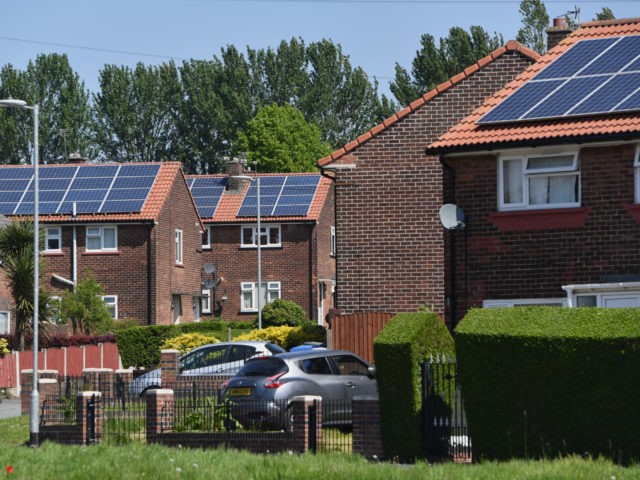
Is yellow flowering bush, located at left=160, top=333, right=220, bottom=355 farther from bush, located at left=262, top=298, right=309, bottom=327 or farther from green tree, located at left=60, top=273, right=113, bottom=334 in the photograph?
bush, located at left=262, top=298, right=309, bottom=327

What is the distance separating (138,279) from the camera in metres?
56.4

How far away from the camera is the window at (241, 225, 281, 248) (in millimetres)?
65625

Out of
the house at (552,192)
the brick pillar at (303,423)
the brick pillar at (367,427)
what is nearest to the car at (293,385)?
the brick pillar at (303,423)

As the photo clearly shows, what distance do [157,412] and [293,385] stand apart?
263 cm

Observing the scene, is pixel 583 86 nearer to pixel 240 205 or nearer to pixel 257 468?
pixel 257 468

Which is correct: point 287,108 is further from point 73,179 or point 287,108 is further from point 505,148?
point 505,148

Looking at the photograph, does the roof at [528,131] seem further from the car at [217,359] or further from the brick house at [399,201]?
the car at [217,359]

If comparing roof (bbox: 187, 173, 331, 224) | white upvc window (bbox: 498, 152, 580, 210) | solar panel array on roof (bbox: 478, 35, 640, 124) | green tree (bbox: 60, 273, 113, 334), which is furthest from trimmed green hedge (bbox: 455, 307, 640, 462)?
roof (bbox: 187, 173, 331, 224)

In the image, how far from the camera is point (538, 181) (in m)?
26.6

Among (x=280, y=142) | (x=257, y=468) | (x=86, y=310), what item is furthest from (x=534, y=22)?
(x=257, y=468)

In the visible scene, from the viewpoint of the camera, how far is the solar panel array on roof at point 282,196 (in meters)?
65.2

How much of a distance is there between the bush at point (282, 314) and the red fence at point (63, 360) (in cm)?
1188

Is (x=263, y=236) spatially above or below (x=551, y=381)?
above

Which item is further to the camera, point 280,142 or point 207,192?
Result: point 280,142
